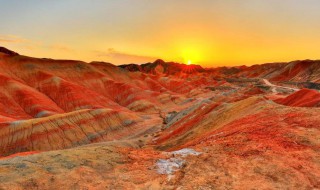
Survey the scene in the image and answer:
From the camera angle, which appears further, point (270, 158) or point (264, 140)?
point (264, 140)

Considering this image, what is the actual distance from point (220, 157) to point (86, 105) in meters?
112

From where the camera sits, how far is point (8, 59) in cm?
15450

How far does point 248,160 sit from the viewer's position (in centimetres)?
1880

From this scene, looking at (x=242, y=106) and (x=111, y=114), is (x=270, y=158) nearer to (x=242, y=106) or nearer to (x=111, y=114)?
(x=242, y=106)

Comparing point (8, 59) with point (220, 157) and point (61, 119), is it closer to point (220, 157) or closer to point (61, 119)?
point (61, 119)

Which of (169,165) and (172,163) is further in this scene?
(172,163)

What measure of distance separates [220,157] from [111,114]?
75.8 meters

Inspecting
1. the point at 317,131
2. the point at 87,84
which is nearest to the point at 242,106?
the point at 317,131

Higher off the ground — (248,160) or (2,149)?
(248,160)

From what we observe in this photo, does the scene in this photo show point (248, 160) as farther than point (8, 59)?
No

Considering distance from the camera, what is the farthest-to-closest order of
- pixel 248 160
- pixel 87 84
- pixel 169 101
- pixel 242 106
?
pixel 87 84, pixel 169 101, pixel 242 106, pixel 248 160

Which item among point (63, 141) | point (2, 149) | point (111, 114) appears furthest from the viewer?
point (111, 114)

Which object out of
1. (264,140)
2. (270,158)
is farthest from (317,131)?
(270,158)

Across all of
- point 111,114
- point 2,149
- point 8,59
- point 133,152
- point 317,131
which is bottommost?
point 2,149
